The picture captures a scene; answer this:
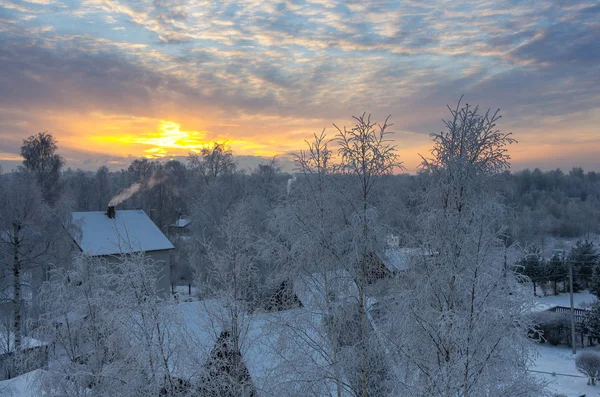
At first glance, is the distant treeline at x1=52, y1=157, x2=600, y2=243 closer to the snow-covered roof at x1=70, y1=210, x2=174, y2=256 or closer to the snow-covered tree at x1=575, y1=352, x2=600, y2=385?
the snow-covered roof at x1=70, y1=210, x2=174, y2=256

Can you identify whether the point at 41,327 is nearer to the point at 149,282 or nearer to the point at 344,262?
the point at 149,282

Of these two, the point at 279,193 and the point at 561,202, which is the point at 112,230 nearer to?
the point at 279,193

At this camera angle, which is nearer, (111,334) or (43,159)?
(111,334)

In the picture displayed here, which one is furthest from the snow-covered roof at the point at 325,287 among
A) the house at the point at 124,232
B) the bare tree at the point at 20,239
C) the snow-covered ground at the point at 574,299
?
the snow-covered ground at the point at 574,299

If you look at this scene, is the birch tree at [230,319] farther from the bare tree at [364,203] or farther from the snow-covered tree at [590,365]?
the snow-covered tree at [590,365]

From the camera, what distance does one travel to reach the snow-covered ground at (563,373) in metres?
16.7

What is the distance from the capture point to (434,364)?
19.3ft

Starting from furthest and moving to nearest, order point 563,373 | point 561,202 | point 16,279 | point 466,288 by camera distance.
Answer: point 561,202
point 563,373
point 16,279
point 466,288

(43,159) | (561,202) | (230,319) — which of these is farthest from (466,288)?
(561,202)

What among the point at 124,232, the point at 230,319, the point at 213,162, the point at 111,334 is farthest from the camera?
the point at 213,162

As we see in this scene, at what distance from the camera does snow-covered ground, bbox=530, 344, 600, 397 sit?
16719 millimetres

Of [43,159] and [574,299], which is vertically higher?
[43,159]

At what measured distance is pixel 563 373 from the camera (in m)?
18.6

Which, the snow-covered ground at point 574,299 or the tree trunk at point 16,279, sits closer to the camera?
the tree trunk at point 16,279
